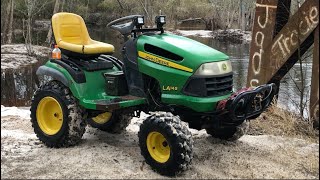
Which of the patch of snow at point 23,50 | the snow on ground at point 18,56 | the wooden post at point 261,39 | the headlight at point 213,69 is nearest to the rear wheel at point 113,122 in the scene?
the headlight at point 213,69

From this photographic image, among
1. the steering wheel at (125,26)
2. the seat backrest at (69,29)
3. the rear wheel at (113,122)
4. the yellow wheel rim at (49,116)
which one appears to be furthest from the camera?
the rear wheel at (113,122)

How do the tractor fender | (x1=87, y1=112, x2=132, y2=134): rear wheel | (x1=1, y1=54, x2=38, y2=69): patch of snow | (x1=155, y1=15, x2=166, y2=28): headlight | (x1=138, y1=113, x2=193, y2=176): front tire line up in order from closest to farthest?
(x1=138, y1=113, x2=193, y2=176): front tire
(x1=155, y1=15, x2=166, y2=28): headlight
the tractor fender
(x1=87, y1=112, x2=132, y2=134): rear wheel
(x1=1, y1=54, x2=38, y2=69): patch of snow

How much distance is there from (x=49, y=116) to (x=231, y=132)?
7.45 feet

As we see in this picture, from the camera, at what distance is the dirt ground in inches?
179

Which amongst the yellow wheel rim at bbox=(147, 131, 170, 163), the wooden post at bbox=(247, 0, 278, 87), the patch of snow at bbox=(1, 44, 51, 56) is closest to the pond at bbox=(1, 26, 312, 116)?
the wooden post at bbox=(247, 0, 278, 87)

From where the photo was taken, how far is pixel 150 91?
502 cm

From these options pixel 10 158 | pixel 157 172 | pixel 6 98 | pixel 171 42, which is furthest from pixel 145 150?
pixel 6 98

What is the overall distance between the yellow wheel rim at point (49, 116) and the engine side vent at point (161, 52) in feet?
4.67

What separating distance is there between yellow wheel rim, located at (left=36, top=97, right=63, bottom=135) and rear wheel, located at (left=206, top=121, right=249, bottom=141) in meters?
1.85

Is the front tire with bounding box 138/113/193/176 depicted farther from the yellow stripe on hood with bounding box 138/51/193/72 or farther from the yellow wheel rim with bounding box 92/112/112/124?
the yellow wheel rim with bounding box 92/112/112/124

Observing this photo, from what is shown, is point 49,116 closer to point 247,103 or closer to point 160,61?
point 160,61

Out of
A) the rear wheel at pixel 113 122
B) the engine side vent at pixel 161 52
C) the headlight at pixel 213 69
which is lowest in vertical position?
the rear wheel at pixel 113 122

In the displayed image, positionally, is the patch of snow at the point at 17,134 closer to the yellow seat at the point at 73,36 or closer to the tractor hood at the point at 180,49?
the yellow seat at the point at 73,36

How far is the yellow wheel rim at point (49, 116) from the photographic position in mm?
5570
